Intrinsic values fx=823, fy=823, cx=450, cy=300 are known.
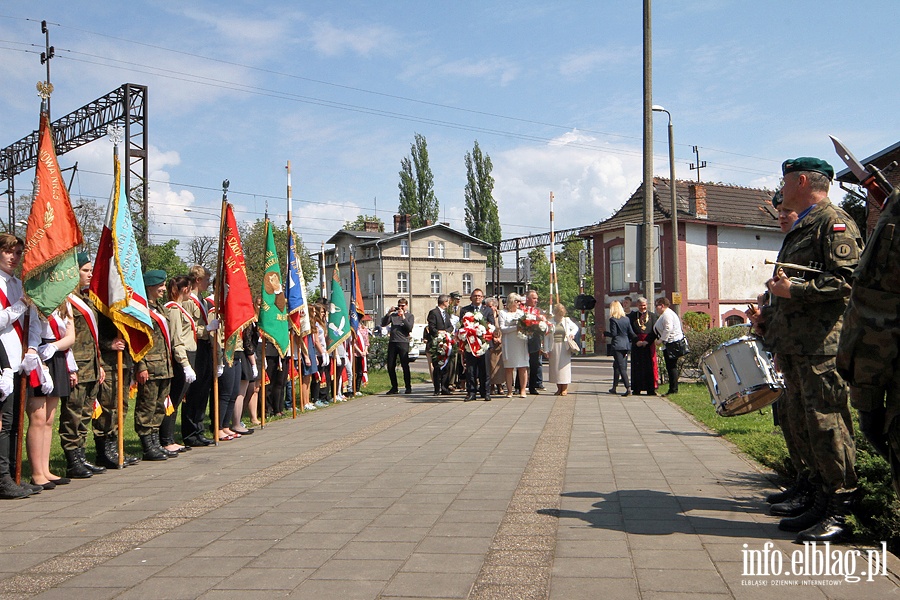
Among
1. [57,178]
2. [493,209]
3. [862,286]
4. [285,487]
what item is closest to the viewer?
[862,286]

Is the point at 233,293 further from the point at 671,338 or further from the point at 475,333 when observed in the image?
the point at 671,338

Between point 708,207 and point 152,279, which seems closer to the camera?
point 152,279

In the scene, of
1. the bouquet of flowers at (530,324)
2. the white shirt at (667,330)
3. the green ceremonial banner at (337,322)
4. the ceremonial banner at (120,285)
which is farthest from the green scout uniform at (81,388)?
the white shirt at (667,330)

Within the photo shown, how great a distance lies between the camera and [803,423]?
528cm

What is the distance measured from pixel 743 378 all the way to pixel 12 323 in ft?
19.6

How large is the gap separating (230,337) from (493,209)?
6971 centimetres

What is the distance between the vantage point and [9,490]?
22.4 feet

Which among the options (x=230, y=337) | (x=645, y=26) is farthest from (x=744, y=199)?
(x=230, y=337)

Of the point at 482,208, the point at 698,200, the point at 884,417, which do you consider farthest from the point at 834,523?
the point at 482,208

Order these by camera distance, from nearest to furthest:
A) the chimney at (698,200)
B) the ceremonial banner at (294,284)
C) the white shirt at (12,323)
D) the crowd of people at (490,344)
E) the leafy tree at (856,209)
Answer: the white shirt at (12,323)
the ceremonial banner at (294,284)
the crowd of people at (490,344)
the leafy tree at (856,209)
the chimney at (698,200)

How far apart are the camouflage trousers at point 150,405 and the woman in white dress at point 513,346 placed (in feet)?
27.8

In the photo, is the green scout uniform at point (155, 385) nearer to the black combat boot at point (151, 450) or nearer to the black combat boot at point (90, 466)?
the black combat boot at point (151, 450)

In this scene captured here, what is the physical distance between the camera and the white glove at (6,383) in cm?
651

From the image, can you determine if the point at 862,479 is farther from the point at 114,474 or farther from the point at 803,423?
the point at 114,474
